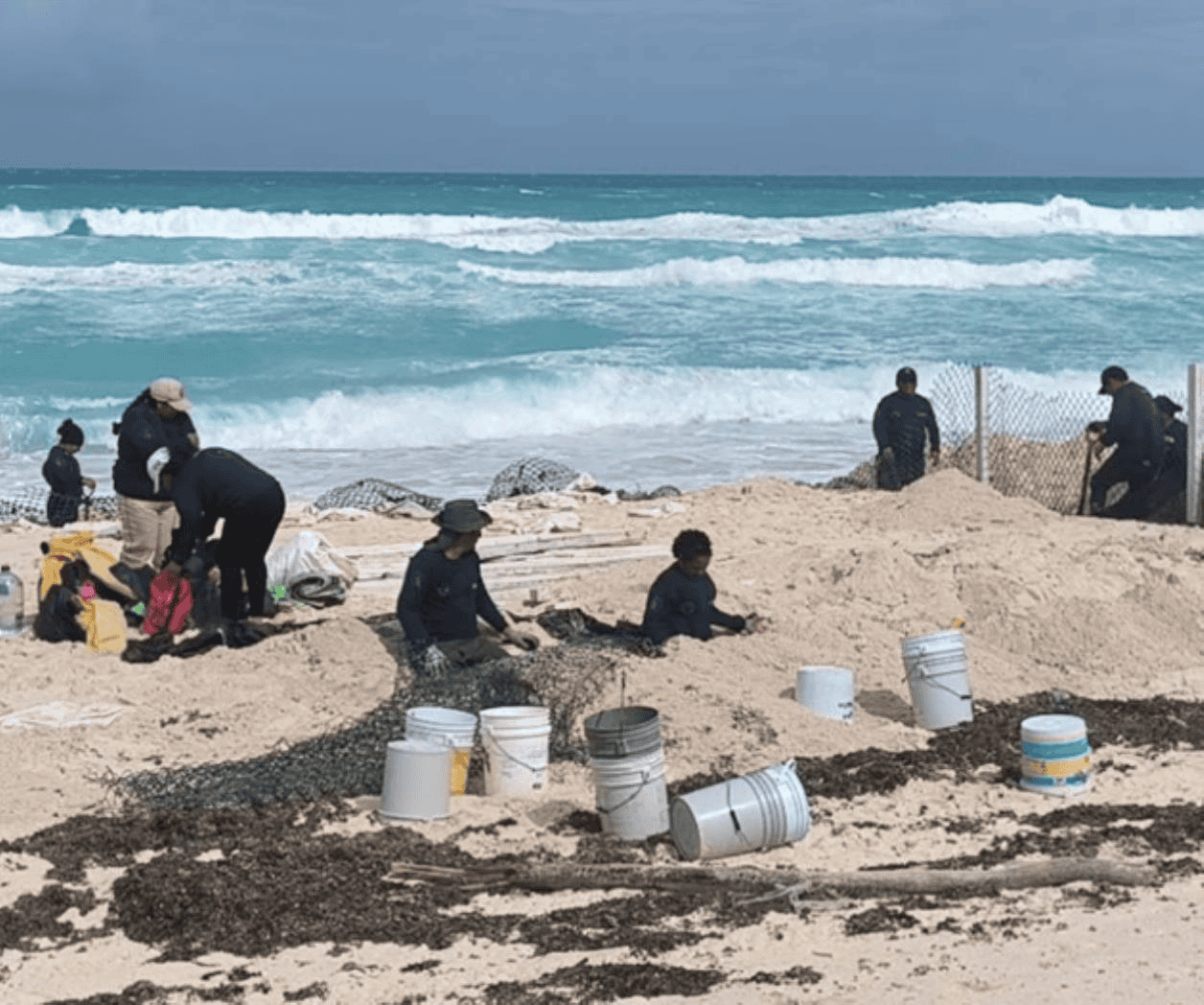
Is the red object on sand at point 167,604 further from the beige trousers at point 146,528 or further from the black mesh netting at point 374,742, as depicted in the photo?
the black mesh netting at point 374,742

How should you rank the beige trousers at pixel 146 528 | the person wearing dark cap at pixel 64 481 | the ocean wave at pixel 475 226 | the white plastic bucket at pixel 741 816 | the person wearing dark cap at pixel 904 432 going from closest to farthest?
the white plastic bucket at pixel 741 816, the beige trousers at pixel 146 528, the person wearing dark cap at pixel 64 481, the person wearing dark cap at pixel 904 432, the ocean wave at pixel 475 226

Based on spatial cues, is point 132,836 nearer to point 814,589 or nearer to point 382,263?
point 814,589

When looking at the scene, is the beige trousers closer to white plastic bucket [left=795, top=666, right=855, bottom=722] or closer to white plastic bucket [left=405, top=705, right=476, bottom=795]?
white plastic bucket [left=405, top=705, right=476, bottom=795]

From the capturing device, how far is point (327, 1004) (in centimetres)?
571

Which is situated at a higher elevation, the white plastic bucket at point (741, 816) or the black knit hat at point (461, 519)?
the black knit hat at point (461, 519)

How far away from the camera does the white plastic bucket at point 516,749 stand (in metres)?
8.02

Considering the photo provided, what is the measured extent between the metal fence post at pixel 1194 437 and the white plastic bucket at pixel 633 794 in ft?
25.7

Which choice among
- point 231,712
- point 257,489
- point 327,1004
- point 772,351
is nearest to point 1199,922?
point 327,1004

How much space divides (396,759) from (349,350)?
23369 millimetres

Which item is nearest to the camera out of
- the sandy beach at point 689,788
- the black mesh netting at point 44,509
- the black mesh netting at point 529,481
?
the sandy beach at point 689,788

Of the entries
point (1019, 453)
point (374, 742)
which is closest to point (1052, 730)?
point (374, 742)

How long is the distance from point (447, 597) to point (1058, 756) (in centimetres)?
338

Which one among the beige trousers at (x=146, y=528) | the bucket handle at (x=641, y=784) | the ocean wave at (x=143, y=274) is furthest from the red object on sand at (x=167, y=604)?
the ocean wave at (x=143, y=274)

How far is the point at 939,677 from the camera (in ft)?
29.6
